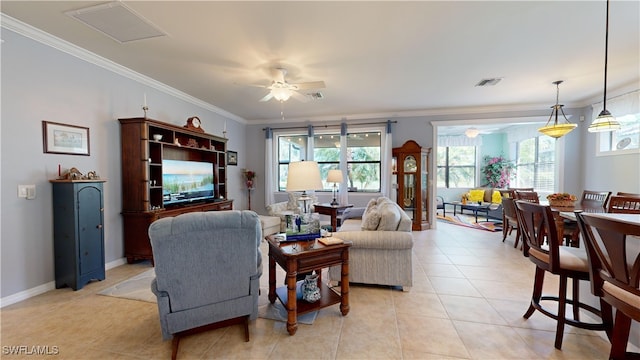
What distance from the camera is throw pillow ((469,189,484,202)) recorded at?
738 cm

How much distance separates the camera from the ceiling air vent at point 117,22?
7.18ft

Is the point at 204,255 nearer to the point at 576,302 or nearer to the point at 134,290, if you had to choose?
the point at 134,290

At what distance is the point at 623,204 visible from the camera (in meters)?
3.01

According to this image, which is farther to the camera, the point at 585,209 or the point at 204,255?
the point at 585,209

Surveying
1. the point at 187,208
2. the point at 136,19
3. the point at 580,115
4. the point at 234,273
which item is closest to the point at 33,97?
the point at 136,19

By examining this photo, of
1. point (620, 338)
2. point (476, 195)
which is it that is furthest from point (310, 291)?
point (476, 195)

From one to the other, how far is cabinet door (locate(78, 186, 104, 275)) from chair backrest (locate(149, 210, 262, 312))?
1.85 m

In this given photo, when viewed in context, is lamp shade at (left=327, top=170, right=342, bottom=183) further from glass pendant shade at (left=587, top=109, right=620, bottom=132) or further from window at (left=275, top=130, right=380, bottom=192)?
glass pendant shade at (left=587, top=109, right=620, bottom=132)

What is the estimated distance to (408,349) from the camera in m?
1.78

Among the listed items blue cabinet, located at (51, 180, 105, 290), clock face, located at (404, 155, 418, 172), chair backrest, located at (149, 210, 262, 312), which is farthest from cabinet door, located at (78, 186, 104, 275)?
clock face, located at (404, 155, 418, 172)

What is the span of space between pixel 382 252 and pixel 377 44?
7.41ft

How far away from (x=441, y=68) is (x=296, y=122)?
3.64 meters

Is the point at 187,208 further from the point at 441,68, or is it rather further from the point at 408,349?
the point at 441,68

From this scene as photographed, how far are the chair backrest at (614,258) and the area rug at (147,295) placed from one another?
6.26ft
